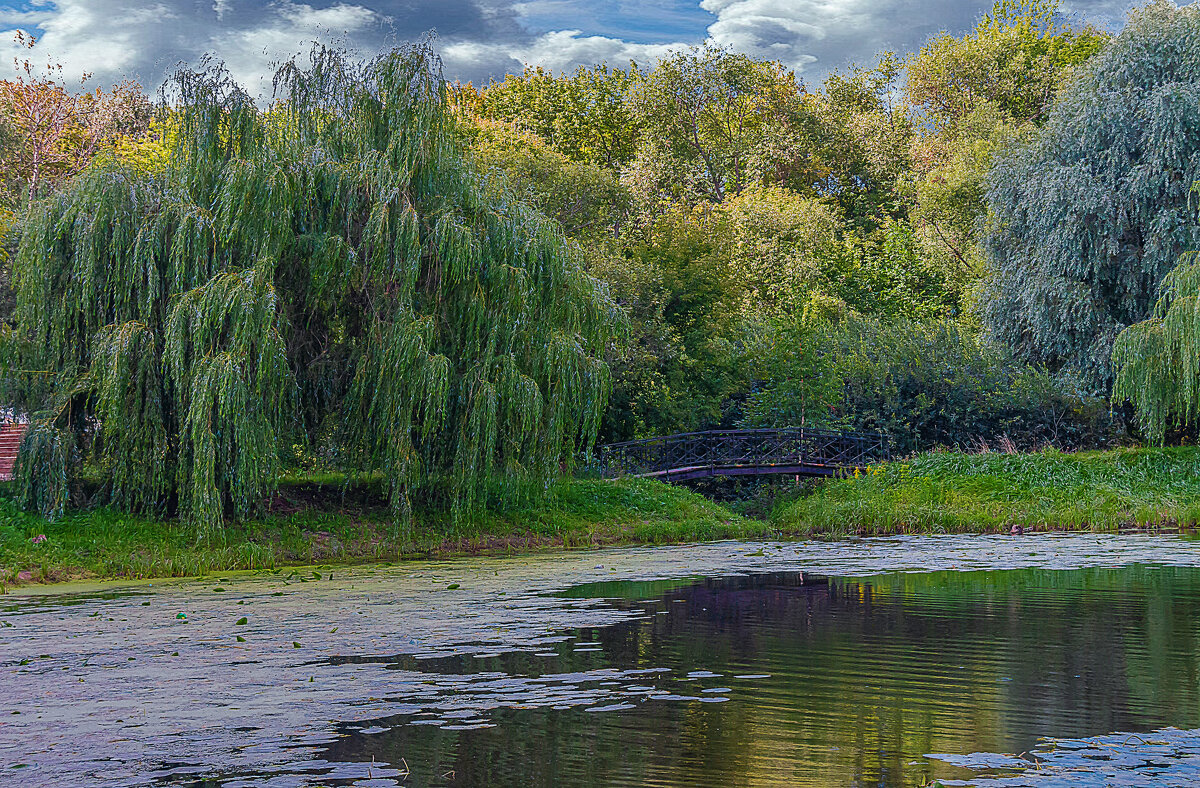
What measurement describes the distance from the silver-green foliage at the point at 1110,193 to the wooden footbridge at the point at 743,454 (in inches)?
235

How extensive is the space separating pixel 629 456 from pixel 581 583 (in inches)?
548

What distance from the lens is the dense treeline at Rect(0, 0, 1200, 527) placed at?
1820cm

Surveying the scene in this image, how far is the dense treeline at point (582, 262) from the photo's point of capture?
1820cm

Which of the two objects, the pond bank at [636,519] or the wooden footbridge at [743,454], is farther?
the wooden footbridge at [743,454]

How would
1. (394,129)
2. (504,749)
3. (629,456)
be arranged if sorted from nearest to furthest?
(504,749) < (394,129) < (629,456)

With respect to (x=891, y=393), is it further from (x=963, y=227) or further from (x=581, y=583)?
(x=581, y=583)

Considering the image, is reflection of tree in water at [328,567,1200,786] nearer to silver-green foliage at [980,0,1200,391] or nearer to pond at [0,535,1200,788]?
pond at [0,535,1200,788]

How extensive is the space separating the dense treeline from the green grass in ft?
4.46

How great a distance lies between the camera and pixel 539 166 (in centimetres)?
3284

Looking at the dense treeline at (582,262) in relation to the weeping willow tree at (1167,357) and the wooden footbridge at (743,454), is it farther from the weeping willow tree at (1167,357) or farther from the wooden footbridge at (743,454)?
the wooden footbridge at (743,454)

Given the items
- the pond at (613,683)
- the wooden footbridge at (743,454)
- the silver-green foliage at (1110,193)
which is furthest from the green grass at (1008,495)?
the pond at (613,683)

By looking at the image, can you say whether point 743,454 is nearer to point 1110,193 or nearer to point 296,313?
point 1110,193

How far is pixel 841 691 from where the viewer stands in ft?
24.1

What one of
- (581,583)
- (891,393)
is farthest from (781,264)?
(581,583)
